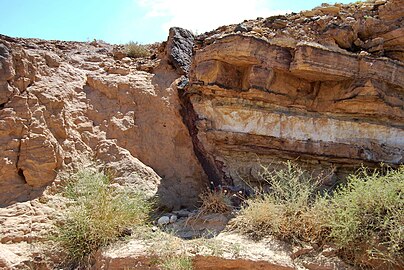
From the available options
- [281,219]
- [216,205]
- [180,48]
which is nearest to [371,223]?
[281,219]

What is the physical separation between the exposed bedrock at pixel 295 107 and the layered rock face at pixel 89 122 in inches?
27.2

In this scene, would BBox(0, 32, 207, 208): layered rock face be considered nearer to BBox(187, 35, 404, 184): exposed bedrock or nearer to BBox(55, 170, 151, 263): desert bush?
BBox(55, 170, 151, 263): desert bush

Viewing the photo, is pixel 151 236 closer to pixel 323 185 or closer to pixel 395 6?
pixel 323 185

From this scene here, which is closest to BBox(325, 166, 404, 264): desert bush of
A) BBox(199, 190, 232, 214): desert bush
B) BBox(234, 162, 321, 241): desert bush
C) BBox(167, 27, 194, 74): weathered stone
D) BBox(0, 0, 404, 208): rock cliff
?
BBox(234, 162, 321, 241): desert bush

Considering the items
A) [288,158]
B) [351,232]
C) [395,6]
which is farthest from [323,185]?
[395,6]

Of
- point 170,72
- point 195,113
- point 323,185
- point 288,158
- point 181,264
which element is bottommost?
point 181,264

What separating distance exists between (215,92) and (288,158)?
1.58 m

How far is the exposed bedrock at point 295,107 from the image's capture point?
615cm

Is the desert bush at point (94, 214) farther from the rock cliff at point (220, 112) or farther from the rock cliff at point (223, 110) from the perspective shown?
the rock cliff at point (223, 110)

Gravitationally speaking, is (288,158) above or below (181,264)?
above

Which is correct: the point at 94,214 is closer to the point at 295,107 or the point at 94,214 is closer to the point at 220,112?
the point at 220,112

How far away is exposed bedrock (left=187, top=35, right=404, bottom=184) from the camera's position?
615 centimetres

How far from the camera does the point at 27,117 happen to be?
18.9 ft

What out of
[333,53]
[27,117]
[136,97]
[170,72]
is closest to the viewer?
[27,117]
